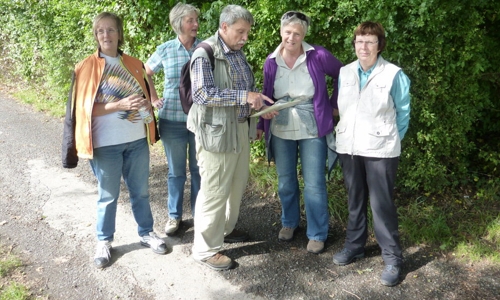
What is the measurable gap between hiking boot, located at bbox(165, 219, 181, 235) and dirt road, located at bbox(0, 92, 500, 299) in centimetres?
8

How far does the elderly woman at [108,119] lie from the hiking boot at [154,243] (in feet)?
1.19

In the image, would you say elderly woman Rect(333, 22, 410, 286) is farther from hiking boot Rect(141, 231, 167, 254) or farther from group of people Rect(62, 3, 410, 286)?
hiking boot Rect(141, 231, 167, 254)

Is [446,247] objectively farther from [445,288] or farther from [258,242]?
[258,242]

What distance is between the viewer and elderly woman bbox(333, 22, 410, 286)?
345cm

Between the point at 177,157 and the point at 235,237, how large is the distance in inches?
35.7

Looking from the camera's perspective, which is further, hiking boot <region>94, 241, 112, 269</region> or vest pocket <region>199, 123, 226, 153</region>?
hiking boot <region>94, 241, 112, 269</region>

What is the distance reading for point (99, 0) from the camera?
7.23 m

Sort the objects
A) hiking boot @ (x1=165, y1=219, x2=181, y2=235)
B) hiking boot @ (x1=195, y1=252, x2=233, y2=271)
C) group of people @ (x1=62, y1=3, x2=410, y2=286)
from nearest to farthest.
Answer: group of people @ (x1=62, y1=3, x2=410, y2=286)
hiking boot @ (x1=195, y1=252, x2=233, y2=271)
hiking boot @ (x1=165, y1=219, x2=181, y2=235)

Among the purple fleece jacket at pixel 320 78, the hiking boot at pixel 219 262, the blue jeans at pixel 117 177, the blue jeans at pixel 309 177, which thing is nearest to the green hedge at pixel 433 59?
the purple fleece jacket at pixel 320 78

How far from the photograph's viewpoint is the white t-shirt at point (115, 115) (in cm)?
366

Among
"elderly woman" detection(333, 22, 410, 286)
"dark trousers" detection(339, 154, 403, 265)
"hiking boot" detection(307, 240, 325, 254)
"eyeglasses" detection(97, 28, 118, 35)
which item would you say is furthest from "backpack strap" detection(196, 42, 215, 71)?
"hiking boot" detection(307, 240, 325, 254)

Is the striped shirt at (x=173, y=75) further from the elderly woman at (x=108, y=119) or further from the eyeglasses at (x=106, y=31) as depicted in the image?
the eyeglasses at (x=106, y=31)

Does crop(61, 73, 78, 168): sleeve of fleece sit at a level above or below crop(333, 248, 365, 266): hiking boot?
above

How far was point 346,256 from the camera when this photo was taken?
3.92 meters
